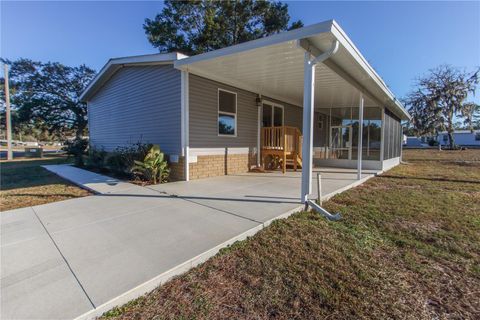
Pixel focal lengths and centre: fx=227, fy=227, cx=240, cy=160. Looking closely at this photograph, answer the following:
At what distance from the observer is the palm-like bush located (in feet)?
20.0

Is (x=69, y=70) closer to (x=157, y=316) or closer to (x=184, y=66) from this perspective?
(x=184, y=66)

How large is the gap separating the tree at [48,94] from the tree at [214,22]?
10201 mm

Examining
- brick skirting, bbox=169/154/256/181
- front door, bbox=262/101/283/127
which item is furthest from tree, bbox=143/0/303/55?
brick skirting, bbox=169/154/256/181

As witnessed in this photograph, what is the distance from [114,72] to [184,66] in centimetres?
488

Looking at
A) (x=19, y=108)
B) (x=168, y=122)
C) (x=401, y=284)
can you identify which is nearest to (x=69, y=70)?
(x=19, y=108)

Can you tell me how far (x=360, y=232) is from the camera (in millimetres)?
3168

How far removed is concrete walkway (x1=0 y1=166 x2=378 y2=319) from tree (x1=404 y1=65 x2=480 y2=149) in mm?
31882

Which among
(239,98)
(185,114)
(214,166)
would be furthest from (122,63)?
(214,166)

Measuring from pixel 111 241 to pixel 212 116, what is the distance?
5.01 m

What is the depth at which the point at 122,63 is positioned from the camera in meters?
7.86

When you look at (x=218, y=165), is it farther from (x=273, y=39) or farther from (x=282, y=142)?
(x=273, y=39)

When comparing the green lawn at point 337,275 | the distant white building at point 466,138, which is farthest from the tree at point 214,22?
the distant white building at point 466,138

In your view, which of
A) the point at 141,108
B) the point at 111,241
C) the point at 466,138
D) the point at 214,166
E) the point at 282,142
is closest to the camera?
the point at 111,241

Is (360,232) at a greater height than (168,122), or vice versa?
(168,122)
